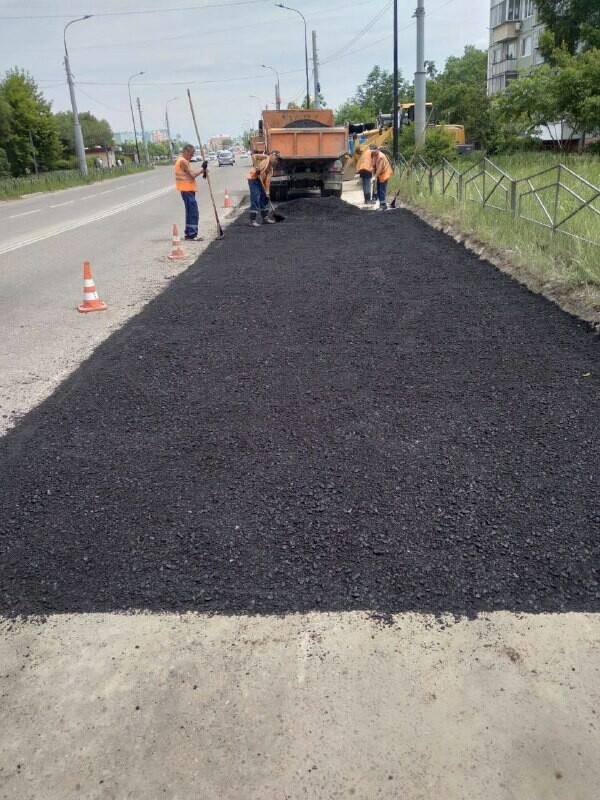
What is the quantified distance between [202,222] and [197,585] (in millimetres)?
14784

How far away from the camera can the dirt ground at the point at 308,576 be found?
2.11 metres

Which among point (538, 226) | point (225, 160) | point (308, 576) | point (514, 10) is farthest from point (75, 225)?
point (225, 160)

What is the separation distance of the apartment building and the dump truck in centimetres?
3017

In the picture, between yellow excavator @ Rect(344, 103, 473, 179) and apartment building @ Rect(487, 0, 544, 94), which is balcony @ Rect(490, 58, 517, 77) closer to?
apartment building @ Rect(487, 0, 544, 94)

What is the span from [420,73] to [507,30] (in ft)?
104

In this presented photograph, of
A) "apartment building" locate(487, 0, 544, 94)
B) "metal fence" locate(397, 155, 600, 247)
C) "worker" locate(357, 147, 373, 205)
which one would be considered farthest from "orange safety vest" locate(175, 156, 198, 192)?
"apartment building" locate(487, 0, 544, 94)

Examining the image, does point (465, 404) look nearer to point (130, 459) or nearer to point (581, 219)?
point (130, 459)

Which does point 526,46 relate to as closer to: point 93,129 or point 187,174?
point 187,174

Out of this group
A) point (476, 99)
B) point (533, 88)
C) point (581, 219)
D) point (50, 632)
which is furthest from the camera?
point (476, 99)

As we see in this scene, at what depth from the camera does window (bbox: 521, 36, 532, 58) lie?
44906mm

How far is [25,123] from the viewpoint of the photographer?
5575cm

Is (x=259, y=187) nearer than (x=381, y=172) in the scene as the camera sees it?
Yes

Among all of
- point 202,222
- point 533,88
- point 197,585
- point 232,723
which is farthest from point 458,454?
point 533,88

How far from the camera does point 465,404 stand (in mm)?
4629
